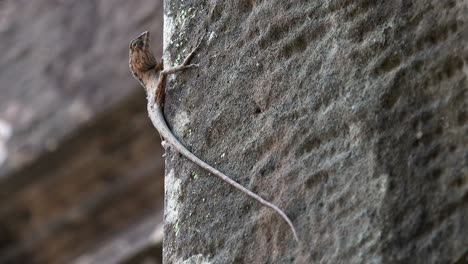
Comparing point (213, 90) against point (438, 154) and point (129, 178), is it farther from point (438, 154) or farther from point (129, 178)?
point (129, 178)

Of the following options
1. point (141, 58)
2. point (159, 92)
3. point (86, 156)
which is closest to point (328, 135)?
point (159, 92)

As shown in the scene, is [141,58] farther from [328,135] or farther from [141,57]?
[328,135]

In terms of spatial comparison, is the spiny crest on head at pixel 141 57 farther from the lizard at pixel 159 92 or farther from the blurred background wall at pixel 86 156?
the blurred background wall at pixel 86 156

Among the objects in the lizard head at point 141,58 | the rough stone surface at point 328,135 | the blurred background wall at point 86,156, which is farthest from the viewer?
the blurred background wall at point 86,156

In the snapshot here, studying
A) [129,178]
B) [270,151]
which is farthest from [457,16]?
[129,178]

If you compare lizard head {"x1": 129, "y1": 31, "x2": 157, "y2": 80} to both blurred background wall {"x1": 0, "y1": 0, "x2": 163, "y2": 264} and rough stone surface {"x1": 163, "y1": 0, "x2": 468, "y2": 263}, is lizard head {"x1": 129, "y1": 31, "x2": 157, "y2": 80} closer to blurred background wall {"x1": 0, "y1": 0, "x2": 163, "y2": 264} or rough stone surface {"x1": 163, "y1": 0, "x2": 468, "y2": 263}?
rough stone surface {"x1": 163, "y1": 0, "x2": 468, "y2": 263}

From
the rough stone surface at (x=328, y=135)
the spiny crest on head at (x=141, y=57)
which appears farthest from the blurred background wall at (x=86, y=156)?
the rough stone surface at (x=328, y=135)

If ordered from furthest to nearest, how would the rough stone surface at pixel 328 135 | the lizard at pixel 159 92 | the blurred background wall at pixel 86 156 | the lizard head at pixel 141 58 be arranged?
the blurred background wall at pixel 86 156 → the lizard head at pixel 141 58 → the lizard at pixel 159 92 → the rough stone surface at pixel 328 135

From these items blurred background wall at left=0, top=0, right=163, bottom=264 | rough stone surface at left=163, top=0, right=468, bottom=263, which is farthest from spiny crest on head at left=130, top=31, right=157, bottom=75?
blurred background wall at left=0, top=0, right=163, bottom=264
